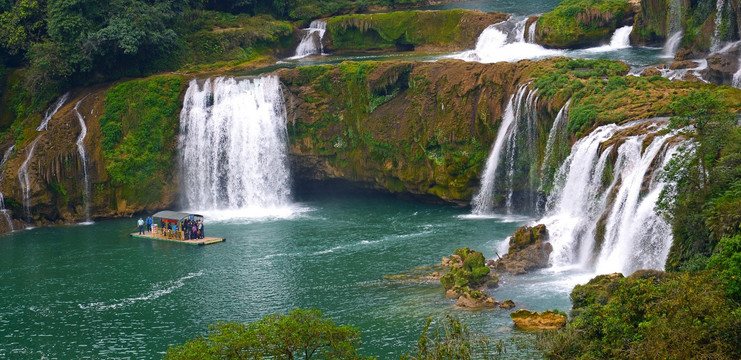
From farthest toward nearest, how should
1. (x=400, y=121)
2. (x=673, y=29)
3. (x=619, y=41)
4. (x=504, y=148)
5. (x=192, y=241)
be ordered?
(x=619, y=41) → (x=673, y=29) → (x=400, y=121) → (x=504, y=148) → (x=192, y=241)

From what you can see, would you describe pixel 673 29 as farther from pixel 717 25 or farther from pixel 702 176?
pixel 702 176

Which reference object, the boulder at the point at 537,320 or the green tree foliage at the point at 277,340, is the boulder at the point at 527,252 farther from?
the green tree foliage at the point at 277,340

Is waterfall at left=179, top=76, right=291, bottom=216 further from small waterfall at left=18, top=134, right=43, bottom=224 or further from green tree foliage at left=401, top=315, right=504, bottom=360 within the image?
green tree foliage at left=401, top=315, right=504, bottom=360

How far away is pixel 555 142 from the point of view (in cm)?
4553

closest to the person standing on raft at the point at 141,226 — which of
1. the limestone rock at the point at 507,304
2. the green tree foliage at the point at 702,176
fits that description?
the limestone rock at the point at 507,304

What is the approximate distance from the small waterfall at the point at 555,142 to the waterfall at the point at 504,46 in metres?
15.4

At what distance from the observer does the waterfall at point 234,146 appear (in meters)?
57.7

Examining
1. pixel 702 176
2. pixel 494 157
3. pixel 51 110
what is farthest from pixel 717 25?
pixel 51 110

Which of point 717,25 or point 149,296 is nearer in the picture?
point 149,296

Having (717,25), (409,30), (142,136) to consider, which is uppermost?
(409,30)

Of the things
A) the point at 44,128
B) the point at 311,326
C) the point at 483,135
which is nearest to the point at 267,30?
the point at 44,128

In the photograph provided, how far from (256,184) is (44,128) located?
1401 cm

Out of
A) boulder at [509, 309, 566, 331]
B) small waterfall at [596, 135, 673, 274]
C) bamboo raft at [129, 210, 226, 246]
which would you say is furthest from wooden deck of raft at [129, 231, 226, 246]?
boulder at [509, 309, 566, 331]

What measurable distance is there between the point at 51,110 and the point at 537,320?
4068cm
